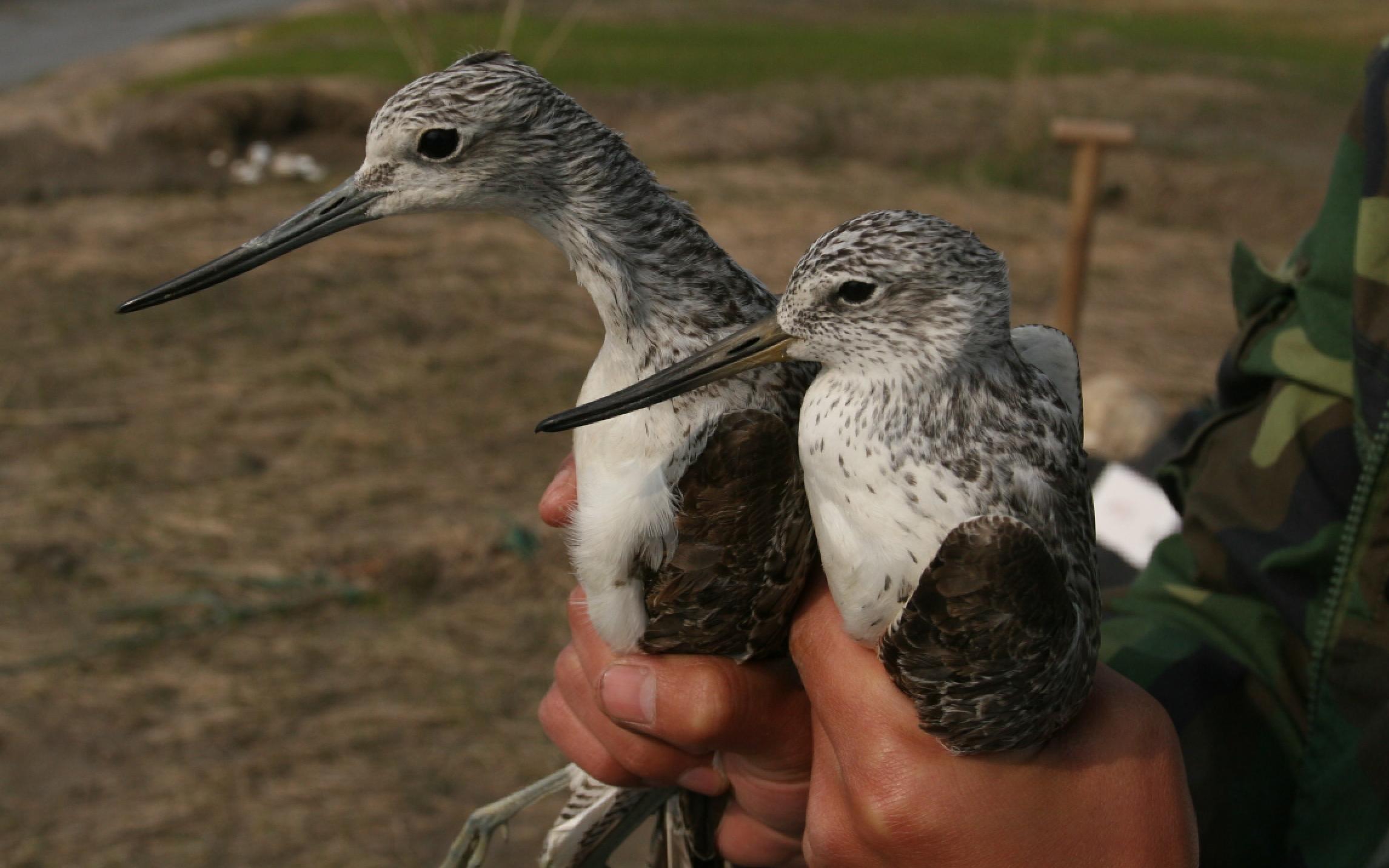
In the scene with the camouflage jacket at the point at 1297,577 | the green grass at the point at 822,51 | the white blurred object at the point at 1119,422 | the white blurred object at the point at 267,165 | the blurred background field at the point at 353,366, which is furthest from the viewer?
the green grass at the point at 822,51

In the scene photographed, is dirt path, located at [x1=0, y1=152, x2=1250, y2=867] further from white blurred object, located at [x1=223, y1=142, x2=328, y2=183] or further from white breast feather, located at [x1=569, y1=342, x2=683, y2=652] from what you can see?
white breast feather, located at [x1=569, y1=342, x2=683, y2=652]

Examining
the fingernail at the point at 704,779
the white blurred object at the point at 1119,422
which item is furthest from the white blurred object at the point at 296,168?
the fingernail at the point at 704,779

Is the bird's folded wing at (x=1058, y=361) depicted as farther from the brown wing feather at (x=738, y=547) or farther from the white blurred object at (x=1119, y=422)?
the white blurred object at (x=1119, y=422)

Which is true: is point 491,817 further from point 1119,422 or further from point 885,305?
point 1119,422

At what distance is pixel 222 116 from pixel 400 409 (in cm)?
841

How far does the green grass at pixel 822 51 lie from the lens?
771 inches

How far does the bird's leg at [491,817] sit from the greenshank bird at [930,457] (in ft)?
4.10

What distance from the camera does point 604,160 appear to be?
7.80ft

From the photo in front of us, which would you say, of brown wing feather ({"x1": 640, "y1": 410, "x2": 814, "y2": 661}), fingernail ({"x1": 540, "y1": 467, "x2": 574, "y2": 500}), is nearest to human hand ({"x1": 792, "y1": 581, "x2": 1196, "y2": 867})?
brown wing feather ({"x1": 640, "y1": 410, "x2": 814, "y2": 661})

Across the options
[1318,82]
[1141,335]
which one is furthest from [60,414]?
[1318,82]

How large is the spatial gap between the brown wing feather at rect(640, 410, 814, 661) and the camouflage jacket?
872mm

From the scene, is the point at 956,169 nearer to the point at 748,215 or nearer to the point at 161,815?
the point at 748,215

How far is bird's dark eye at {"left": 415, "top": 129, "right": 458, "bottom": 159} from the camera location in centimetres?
227

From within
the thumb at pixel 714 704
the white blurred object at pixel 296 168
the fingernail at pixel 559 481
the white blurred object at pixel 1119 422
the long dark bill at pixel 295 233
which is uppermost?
the long dark bill at pixel 295 233
